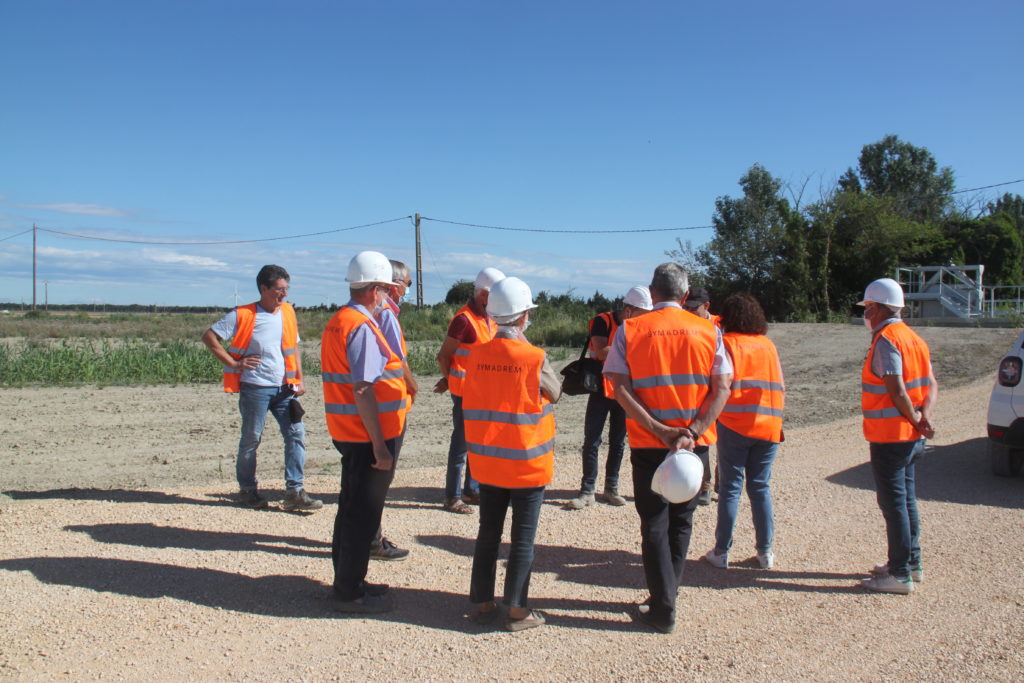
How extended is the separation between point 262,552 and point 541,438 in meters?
2.48

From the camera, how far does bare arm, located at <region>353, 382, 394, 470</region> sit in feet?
14.1

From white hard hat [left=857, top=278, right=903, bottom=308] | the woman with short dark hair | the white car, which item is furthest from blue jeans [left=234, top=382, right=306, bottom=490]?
the white car

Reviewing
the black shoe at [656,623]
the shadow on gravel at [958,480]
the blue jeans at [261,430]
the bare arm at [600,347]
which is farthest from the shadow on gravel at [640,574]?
the shadow on gravel at [958,480]

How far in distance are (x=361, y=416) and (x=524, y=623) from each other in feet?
4.64

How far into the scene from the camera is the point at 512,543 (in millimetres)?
4277

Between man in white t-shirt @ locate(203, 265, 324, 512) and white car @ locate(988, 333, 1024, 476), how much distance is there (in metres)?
6.06

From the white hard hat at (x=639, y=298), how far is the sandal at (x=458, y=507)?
7.16 ft

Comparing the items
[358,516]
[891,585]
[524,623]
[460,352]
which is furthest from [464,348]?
[891,585]

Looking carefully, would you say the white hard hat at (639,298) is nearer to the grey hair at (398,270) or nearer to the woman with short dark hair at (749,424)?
the woman with short dark hair at (749,424)

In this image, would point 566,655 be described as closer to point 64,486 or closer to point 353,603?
point 353,603

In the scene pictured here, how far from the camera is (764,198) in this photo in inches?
1732

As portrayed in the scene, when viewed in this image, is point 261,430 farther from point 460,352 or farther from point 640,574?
point 640,574

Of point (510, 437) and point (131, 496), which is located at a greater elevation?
point (510, 437)

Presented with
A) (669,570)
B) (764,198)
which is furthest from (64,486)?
(764,198)
